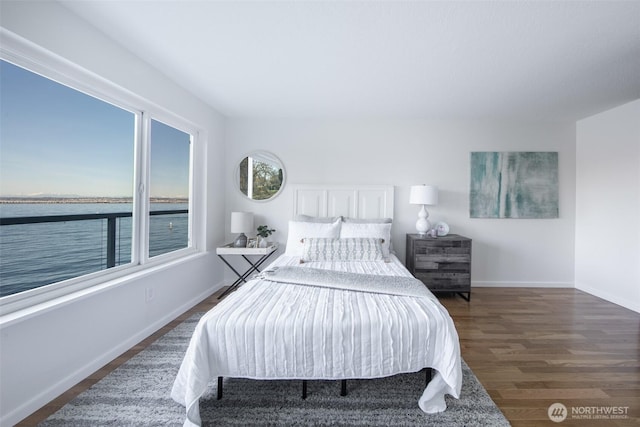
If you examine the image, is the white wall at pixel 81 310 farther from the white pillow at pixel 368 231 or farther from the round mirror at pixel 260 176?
the white pillow at pixel 368 231

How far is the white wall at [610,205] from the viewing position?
326 centimetres

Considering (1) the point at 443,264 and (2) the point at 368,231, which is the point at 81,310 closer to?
(2) the point at 368,231

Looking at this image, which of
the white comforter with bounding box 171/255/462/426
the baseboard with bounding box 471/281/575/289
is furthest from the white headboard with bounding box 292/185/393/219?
the white comforter with bounding box 171/255/462/426

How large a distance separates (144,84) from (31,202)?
4.16 feet

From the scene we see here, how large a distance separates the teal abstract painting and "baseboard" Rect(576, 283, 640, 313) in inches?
40.9

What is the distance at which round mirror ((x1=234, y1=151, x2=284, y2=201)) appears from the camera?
160 inches

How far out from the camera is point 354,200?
3947mm

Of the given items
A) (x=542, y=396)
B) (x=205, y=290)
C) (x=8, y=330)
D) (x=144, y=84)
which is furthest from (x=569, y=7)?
(x=205, y=290)

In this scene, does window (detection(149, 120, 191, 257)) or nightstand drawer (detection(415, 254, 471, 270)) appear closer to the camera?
window (detection(149, 120, 191, 257))

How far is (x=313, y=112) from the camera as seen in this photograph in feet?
12.3

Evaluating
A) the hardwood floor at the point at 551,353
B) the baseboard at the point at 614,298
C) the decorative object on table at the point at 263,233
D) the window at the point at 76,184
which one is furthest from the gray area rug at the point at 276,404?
the baseboard at the point at 614,298

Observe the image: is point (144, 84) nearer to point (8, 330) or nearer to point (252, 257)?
point (8, 330)

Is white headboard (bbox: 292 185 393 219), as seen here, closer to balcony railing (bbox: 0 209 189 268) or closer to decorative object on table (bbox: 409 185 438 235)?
decorative object on table (bbox: 409 185 438 235)

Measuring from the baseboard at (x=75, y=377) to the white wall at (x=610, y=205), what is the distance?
5113 millimetres
